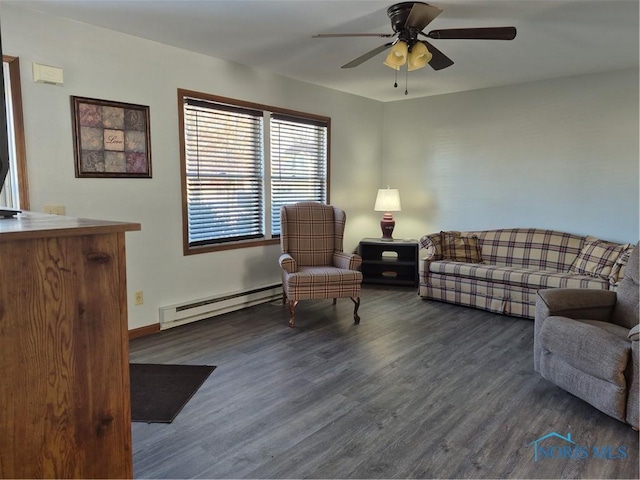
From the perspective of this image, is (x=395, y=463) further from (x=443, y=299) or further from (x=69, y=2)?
(x=69, y=2)

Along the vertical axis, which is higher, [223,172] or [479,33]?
[479,33]

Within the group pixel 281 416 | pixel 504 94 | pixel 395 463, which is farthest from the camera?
pixel 504 94

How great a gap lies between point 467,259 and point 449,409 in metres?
2.67

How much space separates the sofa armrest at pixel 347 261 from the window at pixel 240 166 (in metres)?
0.81

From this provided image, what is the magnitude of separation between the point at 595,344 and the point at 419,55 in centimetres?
203

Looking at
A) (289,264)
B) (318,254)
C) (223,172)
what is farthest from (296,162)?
(289,264)

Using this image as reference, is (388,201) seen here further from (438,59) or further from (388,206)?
(438,59)

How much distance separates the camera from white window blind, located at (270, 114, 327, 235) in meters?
4.62

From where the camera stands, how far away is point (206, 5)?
107 inches

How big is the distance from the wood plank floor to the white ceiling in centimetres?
244

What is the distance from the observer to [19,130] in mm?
2803

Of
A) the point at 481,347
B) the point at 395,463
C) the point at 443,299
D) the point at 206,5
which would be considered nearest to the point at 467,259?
the point at 443,299

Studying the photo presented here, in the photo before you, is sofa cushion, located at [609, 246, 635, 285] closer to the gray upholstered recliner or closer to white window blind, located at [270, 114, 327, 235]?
the gray upholstered recliner

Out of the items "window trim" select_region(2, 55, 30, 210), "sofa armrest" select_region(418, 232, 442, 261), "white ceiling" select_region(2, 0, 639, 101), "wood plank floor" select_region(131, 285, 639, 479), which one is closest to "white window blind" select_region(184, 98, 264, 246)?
"white ceiling" select_region(2, 0, 639, 101)
